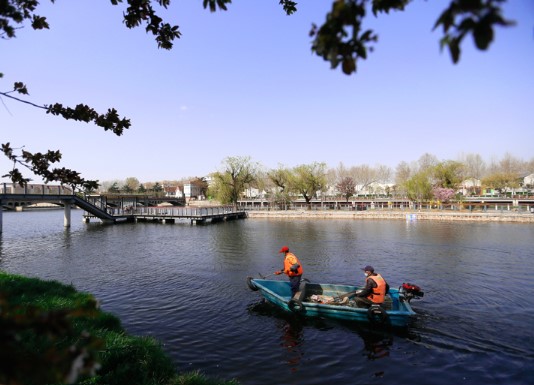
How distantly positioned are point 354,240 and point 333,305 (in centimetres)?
2170

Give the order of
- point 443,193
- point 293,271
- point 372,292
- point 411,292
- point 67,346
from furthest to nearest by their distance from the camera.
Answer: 1. point 443,193
2. point 293,271
3. point 411,292
4. point 372,292
5. point 67,346

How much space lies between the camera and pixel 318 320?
1249 cm

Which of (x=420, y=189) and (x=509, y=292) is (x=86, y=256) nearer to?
(x=509, y=292)

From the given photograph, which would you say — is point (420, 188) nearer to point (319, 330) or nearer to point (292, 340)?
point (319, 330)

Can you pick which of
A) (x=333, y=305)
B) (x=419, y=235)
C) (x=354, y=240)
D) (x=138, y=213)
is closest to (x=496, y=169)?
(x=419, y=235)

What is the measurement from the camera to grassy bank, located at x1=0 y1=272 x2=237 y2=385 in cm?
186

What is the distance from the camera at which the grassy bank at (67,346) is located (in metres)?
1.86

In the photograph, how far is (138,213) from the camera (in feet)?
175

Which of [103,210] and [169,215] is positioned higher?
[103,210]

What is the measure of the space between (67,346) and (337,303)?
8.96m

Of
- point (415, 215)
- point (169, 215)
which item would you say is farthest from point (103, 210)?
point (415, 215)

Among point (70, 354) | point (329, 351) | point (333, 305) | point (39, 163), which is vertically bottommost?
point (329, 351)

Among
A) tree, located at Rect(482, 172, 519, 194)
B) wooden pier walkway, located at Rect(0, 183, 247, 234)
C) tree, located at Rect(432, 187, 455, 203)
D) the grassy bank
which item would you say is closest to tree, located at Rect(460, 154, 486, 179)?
tree, located at Rect(482, 172, 519, 194)

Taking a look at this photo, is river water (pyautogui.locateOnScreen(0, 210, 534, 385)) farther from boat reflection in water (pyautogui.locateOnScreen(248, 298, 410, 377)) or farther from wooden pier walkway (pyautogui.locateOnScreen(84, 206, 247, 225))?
wooden pier walkway (pyautogui.locateOnScreen(84, 206, 247, 225))
